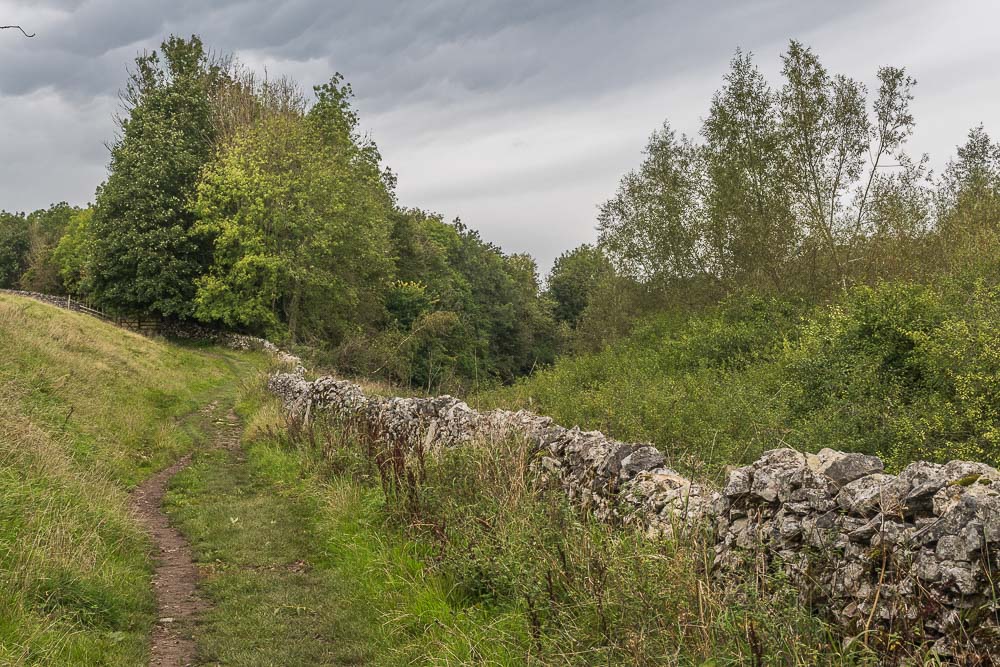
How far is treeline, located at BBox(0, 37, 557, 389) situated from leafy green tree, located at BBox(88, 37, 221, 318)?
0.08m

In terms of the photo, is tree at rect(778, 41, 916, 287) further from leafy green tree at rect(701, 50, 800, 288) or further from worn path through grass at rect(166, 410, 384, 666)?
worn path through grass at rect(166, 410, 384, 666)

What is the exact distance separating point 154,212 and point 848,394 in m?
38.8

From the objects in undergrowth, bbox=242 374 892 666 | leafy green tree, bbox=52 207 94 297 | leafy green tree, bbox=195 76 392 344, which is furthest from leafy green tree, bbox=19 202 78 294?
undergrowth, bbox=242 374 892 666

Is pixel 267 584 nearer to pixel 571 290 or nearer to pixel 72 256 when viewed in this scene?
pixel 72 256

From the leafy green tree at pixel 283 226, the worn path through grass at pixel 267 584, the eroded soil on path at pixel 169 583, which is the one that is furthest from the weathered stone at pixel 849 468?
the leafy green tree at pixel 283 226

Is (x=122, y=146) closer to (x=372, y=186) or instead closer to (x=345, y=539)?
(x=372, y=186)

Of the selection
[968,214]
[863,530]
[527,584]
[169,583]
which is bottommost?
[169,583]

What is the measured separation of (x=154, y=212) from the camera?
3997cm

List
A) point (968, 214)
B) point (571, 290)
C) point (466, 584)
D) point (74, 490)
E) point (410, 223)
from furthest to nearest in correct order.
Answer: point (571, 290)
point (410, 223)
point (968, 214)
point (74, 490)
point (466, 584)

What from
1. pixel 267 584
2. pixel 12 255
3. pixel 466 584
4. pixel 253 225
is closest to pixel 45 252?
pixel 12 255

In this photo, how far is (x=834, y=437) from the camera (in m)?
11.1

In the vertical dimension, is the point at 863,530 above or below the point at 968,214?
below

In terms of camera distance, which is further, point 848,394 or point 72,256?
point 72,256

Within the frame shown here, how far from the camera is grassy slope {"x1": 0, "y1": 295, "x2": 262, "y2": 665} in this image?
18.1 feet
